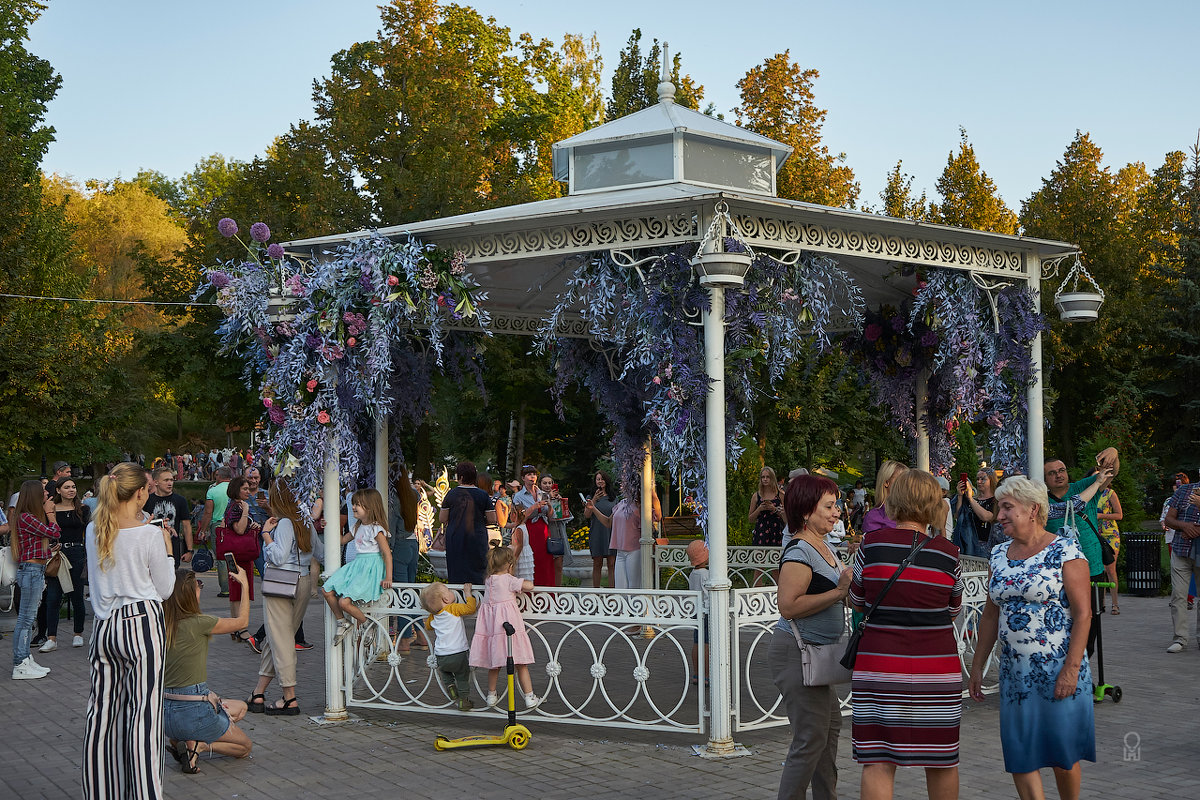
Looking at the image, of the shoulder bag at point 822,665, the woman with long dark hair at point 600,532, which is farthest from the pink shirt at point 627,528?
the shoulder bag at point 822,665

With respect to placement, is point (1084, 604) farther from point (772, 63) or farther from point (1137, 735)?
point (772, 63)

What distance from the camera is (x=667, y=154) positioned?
927 cm

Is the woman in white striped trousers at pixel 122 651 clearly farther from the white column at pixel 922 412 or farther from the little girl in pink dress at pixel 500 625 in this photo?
the white column at pixel 922 412

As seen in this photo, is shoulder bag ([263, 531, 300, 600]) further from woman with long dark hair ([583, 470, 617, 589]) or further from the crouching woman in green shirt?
woman with long dark hair ([583, 470, 617, 589])

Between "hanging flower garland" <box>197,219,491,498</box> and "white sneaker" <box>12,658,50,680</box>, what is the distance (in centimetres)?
372

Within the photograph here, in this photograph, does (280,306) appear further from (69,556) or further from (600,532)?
(600,532)

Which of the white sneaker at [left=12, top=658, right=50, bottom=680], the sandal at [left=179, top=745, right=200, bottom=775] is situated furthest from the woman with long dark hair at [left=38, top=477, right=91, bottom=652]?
the sandal at [left=179, top=745, right=200, bottom=775]

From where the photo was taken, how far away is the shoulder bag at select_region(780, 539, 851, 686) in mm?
4719

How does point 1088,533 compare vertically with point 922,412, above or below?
below

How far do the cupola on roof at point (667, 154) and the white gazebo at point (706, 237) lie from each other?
0.01 metres

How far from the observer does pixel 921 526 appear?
446cm

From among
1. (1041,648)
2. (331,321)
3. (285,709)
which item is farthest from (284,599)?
(1041,648)

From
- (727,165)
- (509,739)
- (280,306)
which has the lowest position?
(509,739)

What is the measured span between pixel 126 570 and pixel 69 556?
6.81 metres
